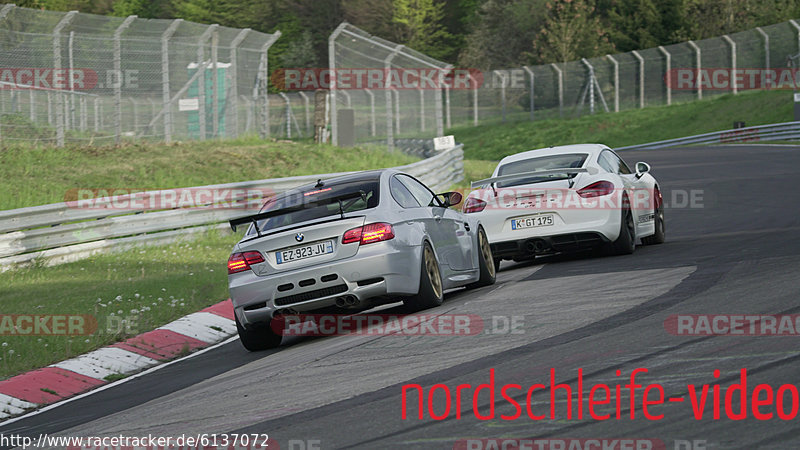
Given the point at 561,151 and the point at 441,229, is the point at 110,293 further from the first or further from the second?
the point at 561,151

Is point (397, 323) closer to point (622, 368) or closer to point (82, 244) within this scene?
point (622, 368)

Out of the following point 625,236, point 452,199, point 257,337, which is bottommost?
point 257,337

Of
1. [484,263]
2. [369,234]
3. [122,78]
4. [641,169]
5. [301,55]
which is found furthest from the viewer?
[301,55]

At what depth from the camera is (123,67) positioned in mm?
23719

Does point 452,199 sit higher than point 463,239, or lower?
higher

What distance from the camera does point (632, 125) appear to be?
191ft

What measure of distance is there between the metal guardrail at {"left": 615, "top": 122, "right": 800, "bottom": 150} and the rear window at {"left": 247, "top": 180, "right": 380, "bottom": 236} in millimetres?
34948

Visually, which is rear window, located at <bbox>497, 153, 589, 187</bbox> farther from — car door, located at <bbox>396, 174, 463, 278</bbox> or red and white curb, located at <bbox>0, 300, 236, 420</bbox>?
red and white curb, located at <bbox>0, 300, 236, 420</bbox>

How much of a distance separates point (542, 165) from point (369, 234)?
473cm

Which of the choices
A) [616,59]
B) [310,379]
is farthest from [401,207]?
[616,59]

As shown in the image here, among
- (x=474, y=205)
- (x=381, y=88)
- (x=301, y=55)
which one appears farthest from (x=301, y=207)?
(x=301, y=55)

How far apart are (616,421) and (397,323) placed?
14.5 ft

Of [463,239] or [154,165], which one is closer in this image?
[463,239]

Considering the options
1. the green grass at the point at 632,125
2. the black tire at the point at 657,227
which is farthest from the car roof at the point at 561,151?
the green grass at the point at 632,125
